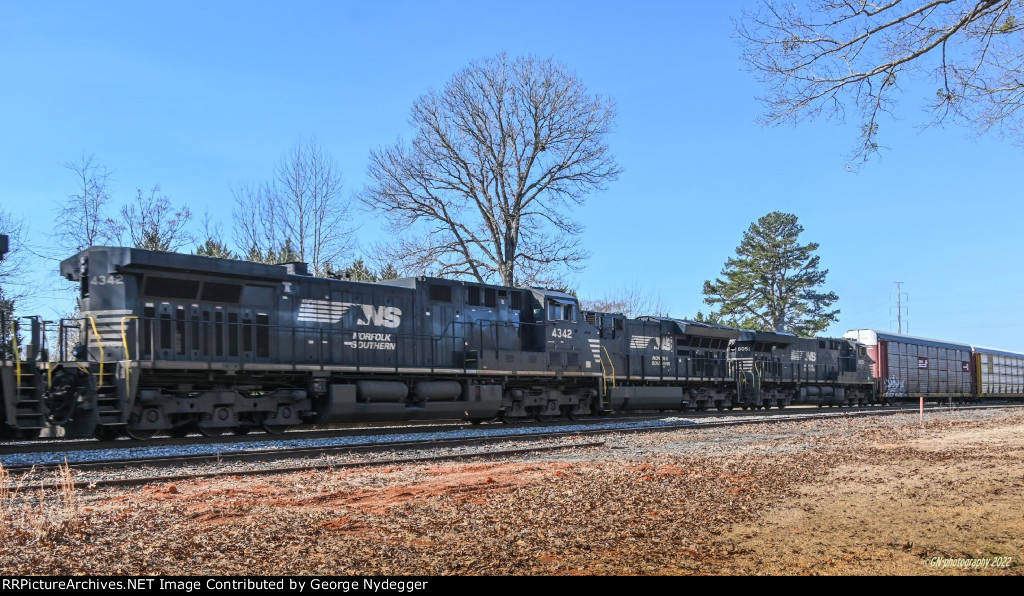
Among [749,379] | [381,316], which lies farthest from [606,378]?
[749,379]

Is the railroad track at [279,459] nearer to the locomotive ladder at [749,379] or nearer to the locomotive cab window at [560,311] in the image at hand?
the locomotive cab window at [560,311]

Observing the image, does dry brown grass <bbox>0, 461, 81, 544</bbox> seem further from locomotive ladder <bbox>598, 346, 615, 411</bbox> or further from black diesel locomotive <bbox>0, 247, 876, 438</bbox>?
locomotive ladder <bbox>598, 346, 615, 411</bbox>

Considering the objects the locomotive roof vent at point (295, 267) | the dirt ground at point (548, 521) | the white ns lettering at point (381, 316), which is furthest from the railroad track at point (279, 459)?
the locomotive roof vent at point (295, 267)

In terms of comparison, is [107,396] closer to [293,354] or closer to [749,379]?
[293,354]

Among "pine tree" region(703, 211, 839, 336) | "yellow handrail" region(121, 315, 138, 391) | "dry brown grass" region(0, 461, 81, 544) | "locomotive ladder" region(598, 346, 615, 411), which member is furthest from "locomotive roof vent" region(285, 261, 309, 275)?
"pine tree" region(703, 211, 839, 336)

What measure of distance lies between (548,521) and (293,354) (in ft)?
36.0

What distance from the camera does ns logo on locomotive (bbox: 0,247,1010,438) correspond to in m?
14.2

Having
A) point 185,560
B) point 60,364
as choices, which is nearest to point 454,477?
point 185,560

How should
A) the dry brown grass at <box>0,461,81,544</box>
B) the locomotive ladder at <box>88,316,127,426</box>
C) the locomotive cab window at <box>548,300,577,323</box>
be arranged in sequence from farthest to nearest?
the locomotive cab window at <box>548,300,577,323</box> < the locomotive ladder at <box>88,316,127,426</box> < the dry brown grass at <box>0,461,81,544</box>

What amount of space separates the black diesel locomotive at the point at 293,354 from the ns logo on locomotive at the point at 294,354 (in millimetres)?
31

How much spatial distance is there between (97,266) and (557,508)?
10976 mm

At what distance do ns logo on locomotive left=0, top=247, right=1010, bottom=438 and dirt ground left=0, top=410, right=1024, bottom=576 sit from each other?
5301 mm

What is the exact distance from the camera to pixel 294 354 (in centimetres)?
1714

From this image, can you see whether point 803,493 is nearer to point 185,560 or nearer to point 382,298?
point 185,560
